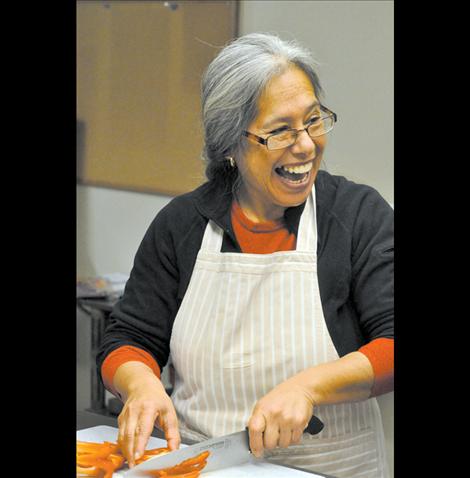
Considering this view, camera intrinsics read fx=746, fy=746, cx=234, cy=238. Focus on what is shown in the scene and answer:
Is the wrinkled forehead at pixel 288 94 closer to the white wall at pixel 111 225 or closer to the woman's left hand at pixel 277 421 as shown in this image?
the woman's left hand at pixel 277 421

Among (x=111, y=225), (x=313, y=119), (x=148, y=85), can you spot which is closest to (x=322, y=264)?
(x=313, y=119)

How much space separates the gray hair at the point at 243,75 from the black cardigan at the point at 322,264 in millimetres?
95

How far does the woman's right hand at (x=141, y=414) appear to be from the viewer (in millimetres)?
643

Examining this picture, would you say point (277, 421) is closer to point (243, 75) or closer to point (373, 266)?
point (373, 266)

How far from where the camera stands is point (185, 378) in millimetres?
810

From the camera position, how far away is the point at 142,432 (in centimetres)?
65

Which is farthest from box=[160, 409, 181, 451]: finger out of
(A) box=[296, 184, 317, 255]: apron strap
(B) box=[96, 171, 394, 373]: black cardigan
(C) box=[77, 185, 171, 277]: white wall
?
(C) box=[77, 185, 171, 277]: white wall

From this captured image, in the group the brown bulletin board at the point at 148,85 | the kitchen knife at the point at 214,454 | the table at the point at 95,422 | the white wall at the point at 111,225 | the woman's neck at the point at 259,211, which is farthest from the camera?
the white wall at the point at 111,225

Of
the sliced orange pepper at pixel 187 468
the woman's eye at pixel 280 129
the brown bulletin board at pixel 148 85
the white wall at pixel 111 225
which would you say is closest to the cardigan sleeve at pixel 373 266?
the woman's eye at pixel 280 129

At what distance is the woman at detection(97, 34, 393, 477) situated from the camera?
0.74m

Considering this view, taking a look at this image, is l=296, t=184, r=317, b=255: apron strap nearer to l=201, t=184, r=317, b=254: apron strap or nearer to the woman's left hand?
l=201, t=184, r=317, b=254: apron strap

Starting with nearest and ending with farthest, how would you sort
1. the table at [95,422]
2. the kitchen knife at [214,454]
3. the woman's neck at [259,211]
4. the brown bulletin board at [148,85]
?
the kitchen knife at [214,454]
the table at [95,422]
the woman's neck at [259,211]
the brown bulletin board at [148,85]
